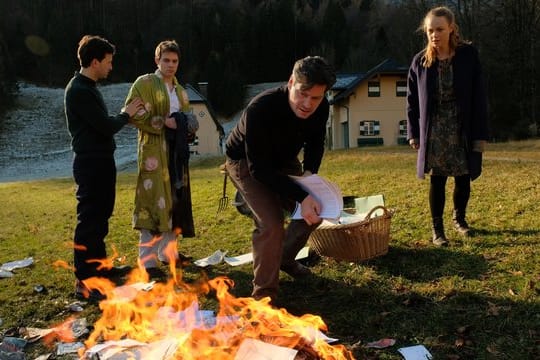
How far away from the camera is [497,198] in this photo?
22.1ft

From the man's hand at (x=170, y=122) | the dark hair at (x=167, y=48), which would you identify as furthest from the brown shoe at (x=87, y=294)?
the dark hair at (x=167, y=48)

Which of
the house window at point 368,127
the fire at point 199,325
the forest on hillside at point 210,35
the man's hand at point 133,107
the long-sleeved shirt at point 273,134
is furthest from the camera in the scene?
the forest on hillside at point 210,35

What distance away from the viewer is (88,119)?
13.3 feet

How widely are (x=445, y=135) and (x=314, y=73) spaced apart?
2339 mm

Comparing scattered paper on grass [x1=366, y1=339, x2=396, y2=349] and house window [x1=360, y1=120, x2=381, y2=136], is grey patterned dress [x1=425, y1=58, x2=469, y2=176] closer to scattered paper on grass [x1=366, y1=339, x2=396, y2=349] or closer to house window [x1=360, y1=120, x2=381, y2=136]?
scattered paper on grass [x1=366, y1=339, x2=396, y2=349]

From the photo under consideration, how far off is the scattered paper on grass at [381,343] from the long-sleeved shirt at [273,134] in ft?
3.15

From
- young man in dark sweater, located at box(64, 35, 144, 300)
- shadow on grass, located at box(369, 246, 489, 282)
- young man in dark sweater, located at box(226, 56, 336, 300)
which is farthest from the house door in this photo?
young man in dark sweater, located at box(226, 56, 336, 300)

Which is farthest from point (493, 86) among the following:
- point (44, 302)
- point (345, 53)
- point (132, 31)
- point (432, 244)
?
point (132, 31)

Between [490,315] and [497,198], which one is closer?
[490,315]

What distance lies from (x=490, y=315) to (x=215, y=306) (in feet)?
6.17

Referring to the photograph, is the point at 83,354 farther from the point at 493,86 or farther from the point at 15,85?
the point at 15,85

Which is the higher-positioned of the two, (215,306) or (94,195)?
(94,195)

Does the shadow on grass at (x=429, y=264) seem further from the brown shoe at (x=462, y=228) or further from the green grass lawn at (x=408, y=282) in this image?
the brown shoe at (x=462, y=228)

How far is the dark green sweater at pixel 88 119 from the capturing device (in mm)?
4047
